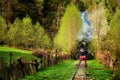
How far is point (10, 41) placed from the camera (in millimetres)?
62344

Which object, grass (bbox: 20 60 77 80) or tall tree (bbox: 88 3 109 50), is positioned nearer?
grass (bbox: 20 60 77 80)

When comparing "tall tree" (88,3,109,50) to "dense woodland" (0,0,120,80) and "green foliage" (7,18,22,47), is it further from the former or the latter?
"green foliage" (7,18,22,47)

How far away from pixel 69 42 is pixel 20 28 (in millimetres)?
25814

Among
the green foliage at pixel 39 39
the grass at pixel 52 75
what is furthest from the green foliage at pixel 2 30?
the grass at pixel 52 75

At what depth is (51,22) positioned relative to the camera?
324 ft

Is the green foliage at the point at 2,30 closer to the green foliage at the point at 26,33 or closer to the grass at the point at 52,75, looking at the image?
the green foliage at the point at 26,33

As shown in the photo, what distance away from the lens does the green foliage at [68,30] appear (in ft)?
290

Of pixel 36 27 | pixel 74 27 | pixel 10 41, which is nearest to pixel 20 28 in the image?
pixel 10 41

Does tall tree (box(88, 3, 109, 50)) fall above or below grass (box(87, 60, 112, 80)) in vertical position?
above

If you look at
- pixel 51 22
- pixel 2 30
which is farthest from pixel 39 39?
pixel 51 22

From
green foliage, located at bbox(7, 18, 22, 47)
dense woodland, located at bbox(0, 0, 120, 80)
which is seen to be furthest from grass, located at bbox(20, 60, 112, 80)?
green foliage, located at bbox(7, 18, 22, 47)

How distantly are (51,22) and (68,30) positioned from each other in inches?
329

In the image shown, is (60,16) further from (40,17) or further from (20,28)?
(20,28)

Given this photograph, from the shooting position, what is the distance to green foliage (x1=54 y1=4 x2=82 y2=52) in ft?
290
